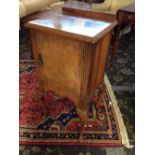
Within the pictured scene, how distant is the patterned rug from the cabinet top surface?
52cm

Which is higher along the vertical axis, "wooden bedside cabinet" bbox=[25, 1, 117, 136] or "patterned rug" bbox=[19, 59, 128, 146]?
"wooden bedside cabinet" bbox=[25, 1, 117, 136]

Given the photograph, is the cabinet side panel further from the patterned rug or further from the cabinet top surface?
the patterned rug

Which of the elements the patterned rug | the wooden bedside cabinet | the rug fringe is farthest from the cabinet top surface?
the rug fringe

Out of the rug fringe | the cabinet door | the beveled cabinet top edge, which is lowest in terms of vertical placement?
the rug fringe

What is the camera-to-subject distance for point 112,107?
162 cm

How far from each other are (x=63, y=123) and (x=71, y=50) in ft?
2.41

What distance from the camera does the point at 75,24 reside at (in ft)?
3.14

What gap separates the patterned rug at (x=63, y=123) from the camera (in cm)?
133

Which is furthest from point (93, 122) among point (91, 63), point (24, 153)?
point (91, 63)

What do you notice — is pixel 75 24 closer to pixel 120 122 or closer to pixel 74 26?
pixel 74 26

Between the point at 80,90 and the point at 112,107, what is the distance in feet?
2.22

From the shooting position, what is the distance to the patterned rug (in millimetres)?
1333

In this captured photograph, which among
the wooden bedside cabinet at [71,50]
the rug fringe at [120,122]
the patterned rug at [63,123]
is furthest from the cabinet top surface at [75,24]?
the rug fringe at [120,122]
